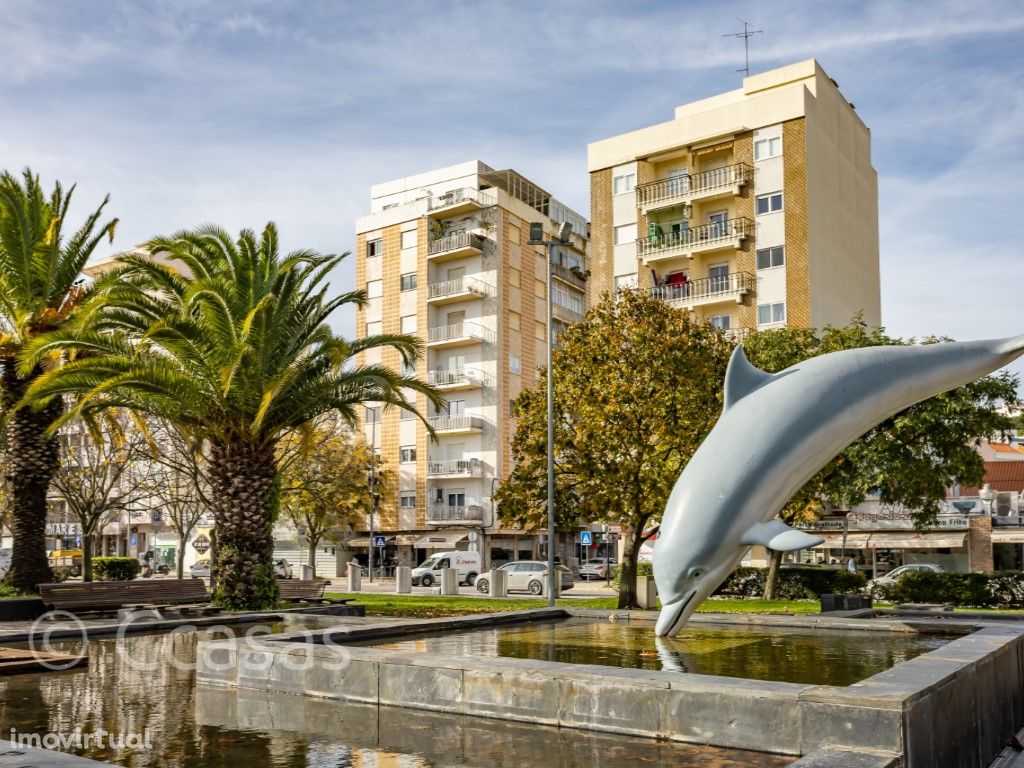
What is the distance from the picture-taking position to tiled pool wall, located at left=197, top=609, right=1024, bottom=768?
7039 millimetres

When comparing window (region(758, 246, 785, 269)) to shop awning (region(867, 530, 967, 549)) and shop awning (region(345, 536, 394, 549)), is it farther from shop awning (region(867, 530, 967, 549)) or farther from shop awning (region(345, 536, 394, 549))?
shop awning (region(345, 536, 394, 549))

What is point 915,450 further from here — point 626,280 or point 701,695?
point 626,280

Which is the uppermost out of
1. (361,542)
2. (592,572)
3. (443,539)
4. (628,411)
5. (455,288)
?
(455,288)

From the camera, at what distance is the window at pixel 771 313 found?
149 ft

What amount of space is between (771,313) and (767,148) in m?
7.85

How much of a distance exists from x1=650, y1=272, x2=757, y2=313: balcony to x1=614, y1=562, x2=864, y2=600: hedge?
17.4 m

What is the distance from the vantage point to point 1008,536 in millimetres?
43844

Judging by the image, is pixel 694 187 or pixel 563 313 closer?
pixel 694 187

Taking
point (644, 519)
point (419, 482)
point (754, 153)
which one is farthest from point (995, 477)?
point (644, 519)

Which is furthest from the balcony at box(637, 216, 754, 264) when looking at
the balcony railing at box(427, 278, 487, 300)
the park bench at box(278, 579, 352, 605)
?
the park bench at box(278, 579, 352, 605)

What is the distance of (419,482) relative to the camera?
60.4m

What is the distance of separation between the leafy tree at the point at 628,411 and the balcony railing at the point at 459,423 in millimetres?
32918

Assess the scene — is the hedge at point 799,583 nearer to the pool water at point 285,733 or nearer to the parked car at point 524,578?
the parked car at point 524,578

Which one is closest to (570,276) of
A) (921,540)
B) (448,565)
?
(448,565)
